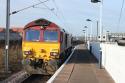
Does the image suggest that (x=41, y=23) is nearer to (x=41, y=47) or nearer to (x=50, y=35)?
(x=50, y=35)

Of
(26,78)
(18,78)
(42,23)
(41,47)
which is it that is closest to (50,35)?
(42,23)

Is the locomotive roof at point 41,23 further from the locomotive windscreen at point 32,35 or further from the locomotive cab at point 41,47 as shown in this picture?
the locomotive windscreen at point 32,35

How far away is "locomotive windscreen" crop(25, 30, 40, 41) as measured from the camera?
89.9 ft

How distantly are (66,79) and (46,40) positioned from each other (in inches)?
268

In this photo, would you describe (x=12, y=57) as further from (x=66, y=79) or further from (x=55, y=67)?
(x=66, y=79)

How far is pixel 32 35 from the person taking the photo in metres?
27.6

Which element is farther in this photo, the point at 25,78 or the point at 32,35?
the point at 32,35

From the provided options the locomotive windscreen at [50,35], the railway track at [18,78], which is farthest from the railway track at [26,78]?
the locomotive windscreen at [50,35]

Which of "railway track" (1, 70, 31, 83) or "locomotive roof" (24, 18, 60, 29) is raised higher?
"locomotive roof" (24, 18, 60, 29)

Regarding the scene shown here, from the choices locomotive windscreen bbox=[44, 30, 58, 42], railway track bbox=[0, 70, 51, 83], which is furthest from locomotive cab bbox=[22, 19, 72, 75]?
railway track bbox=[0, 70, 51, 83]

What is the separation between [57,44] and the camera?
2712cm

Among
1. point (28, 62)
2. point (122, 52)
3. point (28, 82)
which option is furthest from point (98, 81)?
point (28, 62)

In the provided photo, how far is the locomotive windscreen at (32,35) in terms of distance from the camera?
27.4 m

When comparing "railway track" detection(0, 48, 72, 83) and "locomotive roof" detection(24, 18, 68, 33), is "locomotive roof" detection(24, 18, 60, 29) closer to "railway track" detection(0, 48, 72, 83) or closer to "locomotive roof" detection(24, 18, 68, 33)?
"locomotive roof" detection(24, 18, 68, 33)
